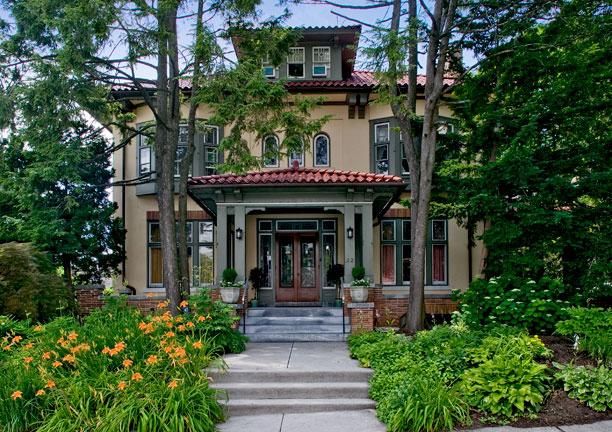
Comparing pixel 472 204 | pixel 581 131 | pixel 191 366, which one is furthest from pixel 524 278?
pixel 191 366

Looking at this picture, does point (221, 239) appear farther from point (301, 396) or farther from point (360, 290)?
point (301, 396)

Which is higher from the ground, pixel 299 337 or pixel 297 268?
pixel 297 268

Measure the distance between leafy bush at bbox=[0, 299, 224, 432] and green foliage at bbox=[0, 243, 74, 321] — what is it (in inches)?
77.9

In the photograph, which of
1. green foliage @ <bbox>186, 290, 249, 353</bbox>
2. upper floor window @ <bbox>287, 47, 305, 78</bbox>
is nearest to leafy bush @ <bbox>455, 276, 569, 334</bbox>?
green foliage @ <bbox>186, 290, 249, 353</bbox>

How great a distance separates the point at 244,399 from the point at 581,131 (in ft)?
30.1

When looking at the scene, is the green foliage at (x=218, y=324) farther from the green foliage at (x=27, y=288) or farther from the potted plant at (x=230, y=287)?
the green foliage at (x=27, y=288)

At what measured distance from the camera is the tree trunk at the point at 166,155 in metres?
10.1

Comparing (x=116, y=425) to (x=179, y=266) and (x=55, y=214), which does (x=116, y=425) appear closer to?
(x=179, y=266)

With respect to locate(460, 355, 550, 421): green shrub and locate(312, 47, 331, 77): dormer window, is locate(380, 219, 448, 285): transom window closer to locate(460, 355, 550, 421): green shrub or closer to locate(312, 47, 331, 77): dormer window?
locate(312, 47, 331, 77): dormer window

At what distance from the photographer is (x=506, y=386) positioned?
239 inches

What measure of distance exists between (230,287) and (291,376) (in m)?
4.46

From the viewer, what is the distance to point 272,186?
39.7ft

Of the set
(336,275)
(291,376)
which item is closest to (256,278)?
(336,275)

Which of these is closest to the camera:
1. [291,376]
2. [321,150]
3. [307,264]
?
[291,376]
